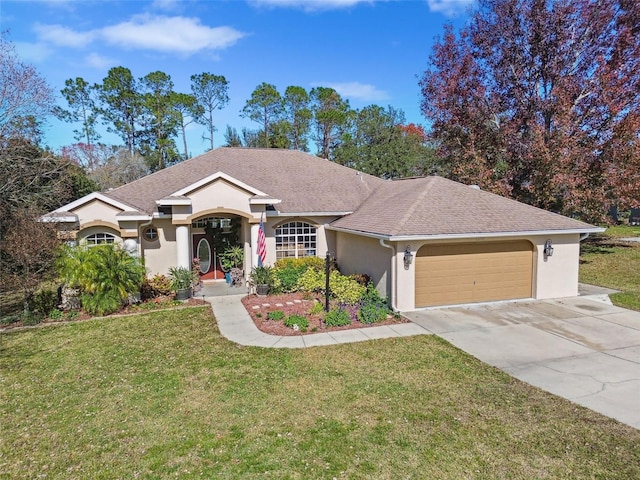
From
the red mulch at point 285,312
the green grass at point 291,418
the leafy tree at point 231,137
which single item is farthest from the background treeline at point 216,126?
the green grass at point 291,418

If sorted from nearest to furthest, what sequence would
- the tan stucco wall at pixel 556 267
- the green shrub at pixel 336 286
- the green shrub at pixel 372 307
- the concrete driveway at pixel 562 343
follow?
the concrete driveway at pixel 562 343, the green shrub at pixel 372 307, the green shrub at pixel 336 286, the tan stucco wall at pixel 556 267

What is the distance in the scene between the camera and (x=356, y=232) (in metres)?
13.9

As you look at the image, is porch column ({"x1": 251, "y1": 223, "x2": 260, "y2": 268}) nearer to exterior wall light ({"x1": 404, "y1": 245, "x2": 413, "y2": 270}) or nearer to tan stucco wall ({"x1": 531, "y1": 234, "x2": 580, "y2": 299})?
exterior wall light ({"x1": 404, "y1": 245, "x2": 413, "y2": 270})

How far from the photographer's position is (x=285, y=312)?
12.3 metres

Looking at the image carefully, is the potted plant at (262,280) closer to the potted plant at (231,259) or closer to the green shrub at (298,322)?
the potted plant at (231,259)

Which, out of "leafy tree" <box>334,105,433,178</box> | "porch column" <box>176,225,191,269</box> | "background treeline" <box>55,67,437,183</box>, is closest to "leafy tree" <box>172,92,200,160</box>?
"background treeline" <box>55,67,437,183</box>

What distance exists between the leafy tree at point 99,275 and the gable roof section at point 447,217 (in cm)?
805

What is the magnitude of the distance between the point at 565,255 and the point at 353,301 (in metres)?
7.77

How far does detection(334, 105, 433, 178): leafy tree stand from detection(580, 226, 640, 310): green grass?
1699 cm

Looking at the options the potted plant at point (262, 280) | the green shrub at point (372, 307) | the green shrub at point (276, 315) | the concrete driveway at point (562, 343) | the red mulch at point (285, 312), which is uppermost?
the potted plant at point (262, 280)

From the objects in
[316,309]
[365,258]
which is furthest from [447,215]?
[316,309]

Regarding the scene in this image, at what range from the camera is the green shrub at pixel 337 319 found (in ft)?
35.4

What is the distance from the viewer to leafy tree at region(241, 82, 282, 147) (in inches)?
1767

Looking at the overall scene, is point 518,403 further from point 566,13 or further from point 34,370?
point 566,13
